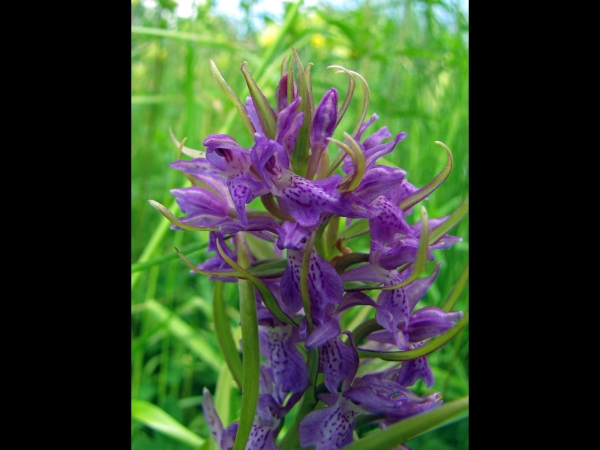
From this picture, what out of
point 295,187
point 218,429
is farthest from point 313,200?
point 218,429

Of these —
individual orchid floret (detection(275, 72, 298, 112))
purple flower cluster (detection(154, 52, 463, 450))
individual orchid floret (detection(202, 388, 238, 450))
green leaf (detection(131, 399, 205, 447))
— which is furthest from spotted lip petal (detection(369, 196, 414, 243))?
green leaf (detection(131, 399, 205, 447))

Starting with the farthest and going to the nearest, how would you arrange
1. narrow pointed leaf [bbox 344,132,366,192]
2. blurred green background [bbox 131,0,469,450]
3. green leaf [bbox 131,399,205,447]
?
1. blurred green background [bbox 131,0,469,450]
2. green leaf [bbox 131,399,205,447]
3. narrow pointed leaf [bbox 344,132,366,192]

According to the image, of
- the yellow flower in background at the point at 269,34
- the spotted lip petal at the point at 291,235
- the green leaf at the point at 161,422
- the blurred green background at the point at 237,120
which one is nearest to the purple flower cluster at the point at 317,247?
the spotted lip petal at the point at 291,235

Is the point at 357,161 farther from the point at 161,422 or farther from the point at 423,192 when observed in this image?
the point at 161,422

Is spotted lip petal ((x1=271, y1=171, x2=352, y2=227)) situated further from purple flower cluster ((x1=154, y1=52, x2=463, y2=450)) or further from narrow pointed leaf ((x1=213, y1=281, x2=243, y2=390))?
narrow pointed leaf ((x1=213, y1=281, x2=243, y2=390))

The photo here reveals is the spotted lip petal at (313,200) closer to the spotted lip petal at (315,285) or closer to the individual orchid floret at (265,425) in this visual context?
the spotted lip petal at (315,285)
